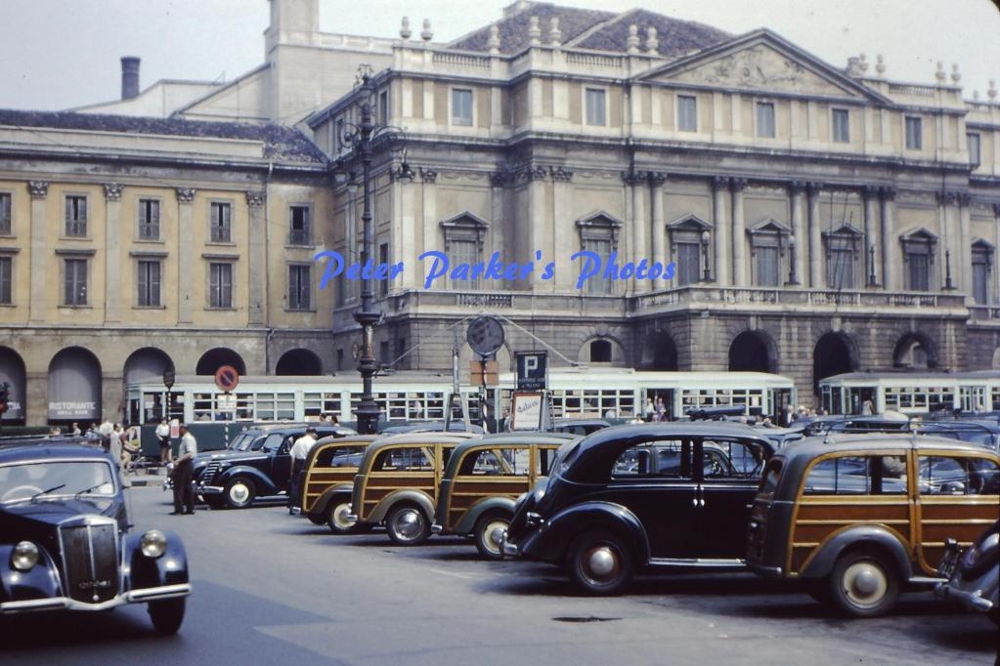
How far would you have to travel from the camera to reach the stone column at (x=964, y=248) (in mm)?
66500

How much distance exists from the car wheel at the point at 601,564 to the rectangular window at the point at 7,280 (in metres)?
48.9

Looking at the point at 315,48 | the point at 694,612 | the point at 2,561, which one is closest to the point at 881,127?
the point at 315,48

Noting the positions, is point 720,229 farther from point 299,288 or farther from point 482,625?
point 482,625

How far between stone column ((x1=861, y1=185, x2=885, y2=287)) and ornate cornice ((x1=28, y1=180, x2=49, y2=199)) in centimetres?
3496

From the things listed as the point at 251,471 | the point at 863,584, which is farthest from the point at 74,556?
the point at 251,471

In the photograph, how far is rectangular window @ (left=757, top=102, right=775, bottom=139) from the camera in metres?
61.9

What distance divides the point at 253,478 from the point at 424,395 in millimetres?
18868

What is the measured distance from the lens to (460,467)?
19.3 metres

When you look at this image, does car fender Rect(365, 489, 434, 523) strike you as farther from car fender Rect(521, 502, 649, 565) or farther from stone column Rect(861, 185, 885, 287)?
stone column Rect(861, 185, 885, 287)

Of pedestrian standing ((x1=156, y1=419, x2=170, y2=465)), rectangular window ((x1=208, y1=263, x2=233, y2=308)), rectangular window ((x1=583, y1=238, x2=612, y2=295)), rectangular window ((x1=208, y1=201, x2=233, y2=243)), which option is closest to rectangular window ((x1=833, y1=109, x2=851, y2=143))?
rectangular window ((x1=583, y1=238, x2=612, y2=295))

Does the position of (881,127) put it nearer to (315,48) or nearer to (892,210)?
(892,210)

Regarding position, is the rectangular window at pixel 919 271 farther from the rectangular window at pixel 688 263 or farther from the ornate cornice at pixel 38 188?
the ornate cornice at pixel 38 188

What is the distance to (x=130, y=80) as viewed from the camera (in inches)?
3051

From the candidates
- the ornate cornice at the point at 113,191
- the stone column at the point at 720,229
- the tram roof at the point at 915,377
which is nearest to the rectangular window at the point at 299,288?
the ornate cornice at the point at 113,191
